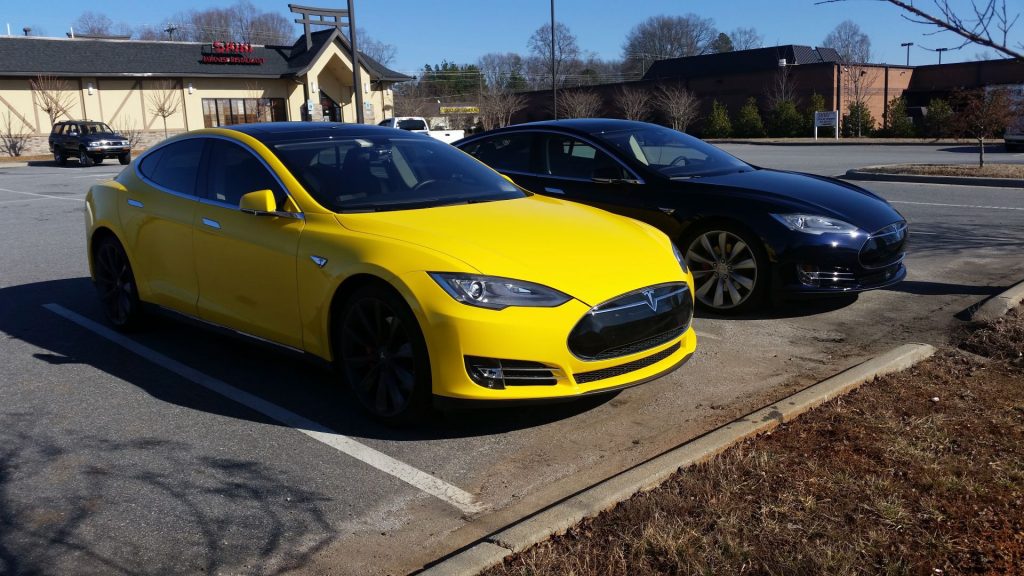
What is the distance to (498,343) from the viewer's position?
407 centimetres

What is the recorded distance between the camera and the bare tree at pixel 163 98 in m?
45.6

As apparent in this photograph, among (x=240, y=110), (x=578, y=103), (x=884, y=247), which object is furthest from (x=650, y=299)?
(x=578, y=103)

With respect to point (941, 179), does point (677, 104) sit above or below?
above

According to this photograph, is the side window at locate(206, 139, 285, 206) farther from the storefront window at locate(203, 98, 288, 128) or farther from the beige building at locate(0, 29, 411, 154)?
the storefront window at locate(203, 98, 288, 128)

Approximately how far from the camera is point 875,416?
14.2 feet

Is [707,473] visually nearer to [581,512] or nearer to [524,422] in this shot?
[581,512]

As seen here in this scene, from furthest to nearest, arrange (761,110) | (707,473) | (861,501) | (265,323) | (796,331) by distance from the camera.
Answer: (761,110) → (796,331) → (265,323) → (707,473) → (861,501)

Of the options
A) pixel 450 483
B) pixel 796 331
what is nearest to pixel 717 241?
pixel 796 331

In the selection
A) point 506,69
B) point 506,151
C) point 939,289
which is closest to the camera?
point 939,289

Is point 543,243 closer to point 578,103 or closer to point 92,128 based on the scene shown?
point 92,128

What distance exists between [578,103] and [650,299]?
173 feet

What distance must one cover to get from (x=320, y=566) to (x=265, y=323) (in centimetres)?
218

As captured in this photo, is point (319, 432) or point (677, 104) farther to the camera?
point (677, 104)

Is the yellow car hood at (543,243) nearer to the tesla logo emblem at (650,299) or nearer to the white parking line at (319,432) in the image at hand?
the tesla logo emblem at (650,299)
